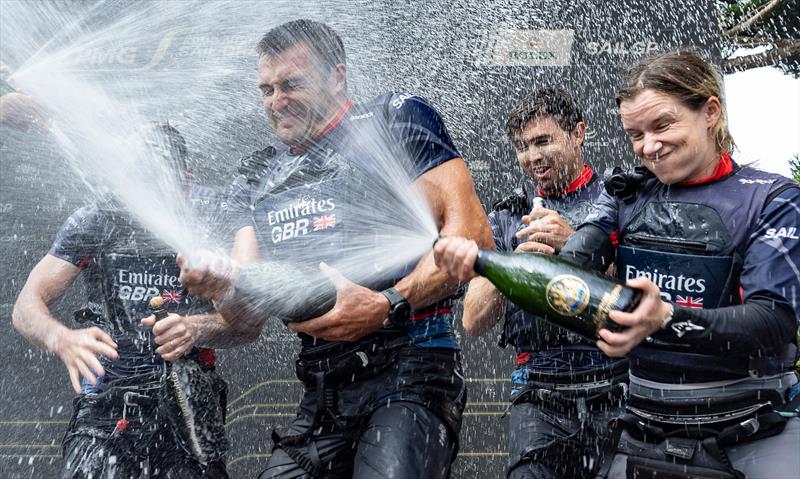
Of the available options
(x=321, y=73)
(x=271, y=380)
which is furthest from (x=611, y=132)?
(x=321, y=73)

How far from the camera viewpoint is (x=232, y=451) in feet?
20.3

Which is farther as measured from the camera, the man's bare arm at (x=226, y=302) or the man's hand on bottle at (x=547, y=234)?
the man's hand on bottle at (x=547, y=234)

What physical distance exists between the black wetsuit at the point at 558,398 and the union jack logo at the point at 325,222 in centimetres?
105

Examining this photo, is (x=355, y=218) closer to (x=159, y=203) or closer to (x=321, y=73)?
(x=321, y=73)

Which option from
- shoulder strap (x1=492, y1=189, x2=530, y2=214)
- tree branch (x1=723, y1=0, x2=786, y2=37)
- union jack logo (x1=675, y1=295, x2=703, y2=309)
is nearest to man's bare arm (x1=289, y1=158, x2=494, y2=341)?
union jack logo (x1=675, y1=295, x2=703, y2=309)

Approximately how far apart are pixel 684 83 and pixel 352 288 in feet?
3.94

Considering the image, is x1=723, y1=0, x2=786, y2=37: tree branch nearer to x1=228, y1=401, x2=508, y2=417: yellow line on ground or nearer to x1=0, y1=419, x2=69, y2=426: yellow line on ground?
x1=228, y1=401, x2=508, y2=417: yellow line on ground

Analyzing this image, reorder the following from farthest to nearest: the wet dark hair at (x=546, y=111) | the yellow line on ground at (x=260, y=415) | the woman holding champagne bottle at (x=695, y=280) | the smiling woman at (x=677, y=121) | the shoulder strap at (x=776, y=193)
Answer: the yellow line on ground at (x=260, y=415) < the wet dark hair at (x=546, y=111) < the smiling woman at (x=677, y=121) < the shoulder strap at (x=776, y=193) < the woman holding champagne bottle at (x=695, y=280)

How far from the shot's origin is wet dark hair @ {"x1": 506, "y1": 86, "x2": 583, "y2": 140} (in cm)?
407

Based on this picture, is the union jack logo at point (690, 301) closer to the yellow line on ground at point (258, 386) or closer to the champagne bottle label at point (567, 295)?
the champagne bottle label at point (567, 295)

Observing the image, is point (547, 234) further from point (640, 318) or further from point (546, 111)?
point (640, 318)

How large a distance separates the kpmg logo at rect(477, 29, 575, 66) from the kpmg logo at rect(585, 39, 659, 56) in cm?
16

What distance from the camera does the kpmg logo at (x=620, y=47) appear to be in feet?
20.9

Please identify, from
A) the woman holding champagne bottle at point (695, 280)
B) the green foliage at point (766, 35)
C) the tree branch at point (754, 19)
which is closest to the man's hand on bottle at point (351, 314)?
the woman holding champagne bottle at point (695, 280)
